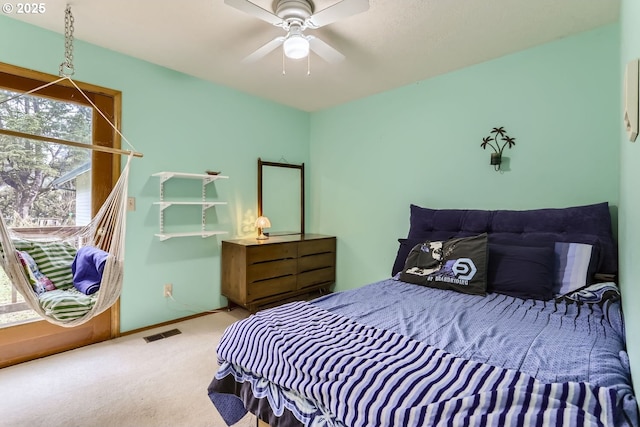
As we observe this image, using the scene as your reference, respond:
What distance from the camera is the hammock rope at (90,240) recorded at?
1642mm

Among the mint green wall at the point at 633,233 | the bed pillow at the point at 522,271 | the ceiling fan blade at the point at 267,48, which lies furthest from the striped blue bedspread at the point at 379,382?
the ceiling fan blade at the point at 267,48

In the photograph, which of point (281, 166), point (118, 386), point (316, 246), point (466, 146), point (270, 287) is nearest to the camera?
point (118, 386)

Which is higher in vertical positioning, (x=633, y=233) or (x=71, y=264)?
(x=633, y=233)

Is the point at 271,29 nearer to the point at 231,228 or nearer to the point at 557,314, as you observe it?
the point at 231,228

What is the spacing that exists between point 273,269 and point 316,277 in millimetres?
631

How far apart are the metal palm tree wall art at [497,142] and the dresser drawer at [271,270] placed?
210 cm

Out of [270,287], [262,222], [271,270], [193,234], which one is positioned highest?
[262,222]

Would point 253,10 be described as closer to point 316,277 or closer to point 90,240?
point 90,240

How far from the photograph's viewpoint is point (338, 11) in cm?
167

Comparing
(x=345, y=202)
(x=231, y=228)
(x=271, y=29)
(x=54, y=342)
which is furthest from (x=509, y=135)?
(x=54, y=342)

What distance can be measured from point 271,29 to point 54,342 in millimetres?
2792

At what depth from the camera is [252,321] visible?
56.1 inches

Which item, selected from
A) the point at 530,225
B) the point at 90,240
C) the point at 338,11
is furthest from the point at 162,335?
the point at 530,225

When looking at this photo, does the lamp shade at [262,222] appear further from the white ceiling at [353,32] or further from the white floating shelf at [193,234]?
the white ceiling at [353,32]
